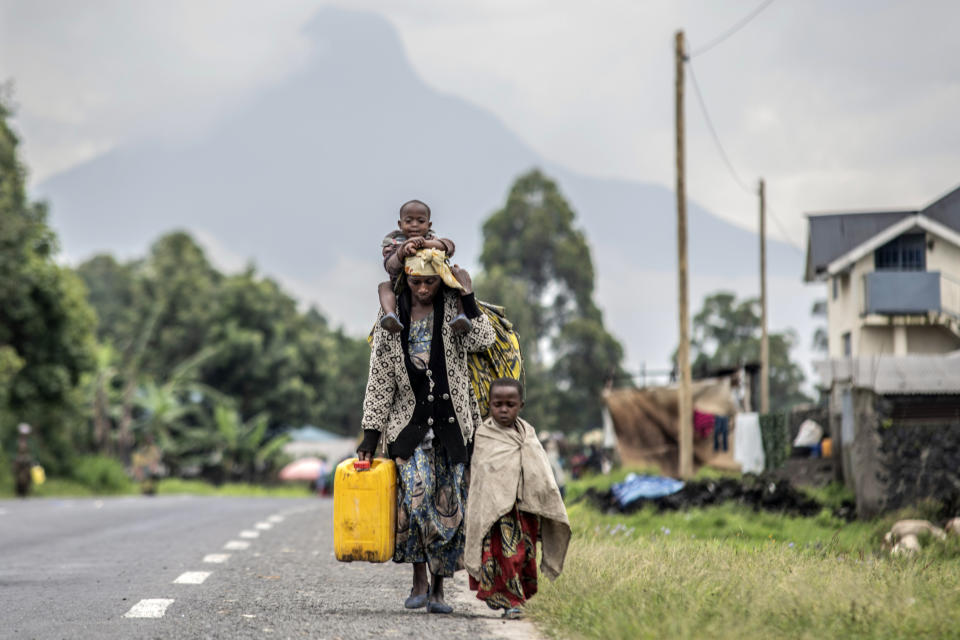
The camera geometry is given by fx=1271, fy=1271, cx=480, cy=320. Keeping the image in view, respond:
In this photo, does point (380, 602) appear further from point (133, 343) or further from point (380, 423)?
point (133, 343)

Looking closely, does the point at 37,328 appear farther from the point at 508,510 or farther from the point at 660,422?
the point at 508,510

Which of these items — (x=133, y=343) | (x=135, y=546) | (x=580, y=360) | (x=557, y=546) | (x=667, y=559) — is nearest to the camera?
(x=557, y=546)

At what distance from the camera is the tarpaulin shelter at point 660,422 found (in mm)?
27188

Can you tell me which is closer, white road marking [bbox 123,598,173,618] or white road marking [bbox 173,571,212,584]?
white road marking [bbox 123,598,173,618]

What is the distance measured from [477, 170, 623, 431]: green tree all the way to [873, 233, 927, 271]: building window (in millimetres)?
24757

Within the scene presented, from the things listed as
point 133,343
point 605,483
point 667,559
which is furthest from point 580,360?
point 667,559

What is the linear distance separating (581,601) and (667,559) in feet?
5.20

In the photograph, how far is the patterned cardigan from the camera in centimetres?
693

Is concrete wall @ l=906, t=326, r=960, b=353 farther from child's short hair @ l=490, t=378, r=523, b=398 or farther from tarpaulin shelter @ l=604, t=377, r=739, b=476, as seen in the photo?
child's short hair @ l=490, t=378, r=523, b=398

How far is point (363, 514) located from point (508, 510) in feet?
2.61

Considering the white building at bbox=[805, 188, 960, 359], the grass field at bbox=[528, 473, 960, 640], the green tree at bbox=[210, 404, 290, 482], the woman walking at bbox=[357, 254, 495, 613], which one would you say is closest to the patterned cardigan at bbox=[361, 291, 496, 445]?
the woman walking at bbox=[357, 254, 495, 613]

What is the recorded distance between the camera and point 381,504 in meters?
6.58

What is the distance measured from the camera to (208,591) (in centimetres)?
760

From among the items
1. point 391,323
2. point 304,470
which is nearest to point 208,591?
point 391,323
